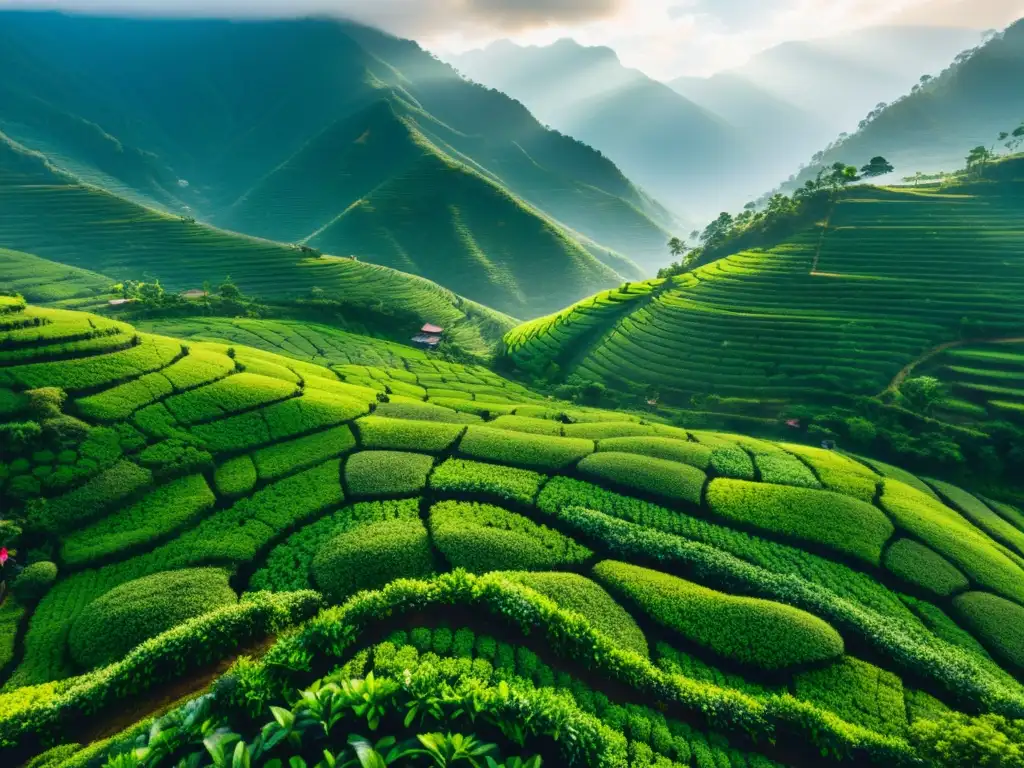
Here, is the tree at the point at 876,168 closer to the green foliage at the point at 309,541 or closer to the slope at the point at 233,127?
the green foliage at the point at 309,541

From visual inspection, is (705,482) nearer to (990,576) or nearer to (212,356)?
(990,576)

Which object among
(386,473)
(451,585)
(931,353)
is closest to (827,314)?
(931,353)

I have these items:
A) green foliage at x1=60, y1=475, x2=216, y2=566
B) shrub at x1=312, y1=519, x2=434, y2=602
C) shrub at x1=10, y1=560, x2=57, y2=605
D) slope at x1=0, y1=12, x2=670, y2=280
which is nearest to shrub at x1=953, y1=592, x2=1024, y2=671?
shrub at x1=312, y1=519, x2=434, y2=602

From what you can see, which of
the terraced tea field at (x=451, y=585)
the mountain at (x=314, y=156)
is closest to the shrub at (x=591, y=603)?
the terraced tea field at (x=451, y=585)

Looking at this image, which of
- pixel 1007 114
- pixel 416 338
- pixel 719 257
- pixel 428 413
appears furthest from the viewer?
pixel 1007 114

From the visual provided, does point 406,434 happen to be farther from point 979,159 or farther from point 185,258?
point 979,159

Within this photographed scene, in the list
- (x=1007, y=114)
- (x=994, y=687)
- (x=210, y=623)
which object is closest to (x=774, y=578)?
(x=994, y=687)

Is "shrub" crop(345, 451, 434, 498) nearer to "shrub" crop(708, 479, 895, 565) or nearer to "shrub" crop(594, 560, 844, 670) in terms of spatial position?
"shrub" crop(594, 560, 844, 670)
